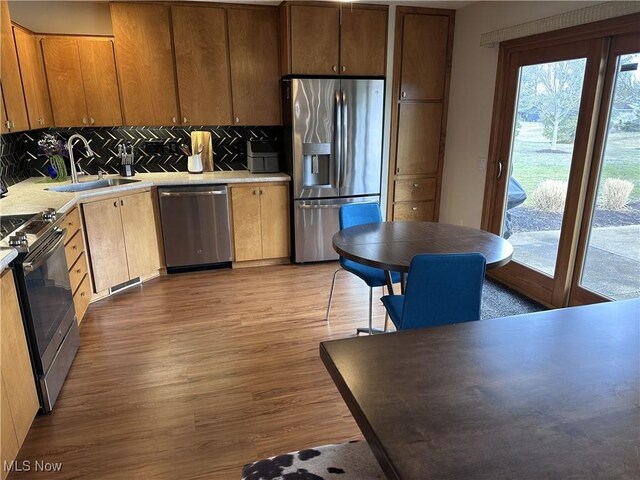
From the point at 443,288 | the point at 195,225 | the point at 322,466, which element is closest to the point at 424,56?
the point at 195,225

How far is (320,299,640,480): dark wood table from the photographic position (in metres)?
0.77

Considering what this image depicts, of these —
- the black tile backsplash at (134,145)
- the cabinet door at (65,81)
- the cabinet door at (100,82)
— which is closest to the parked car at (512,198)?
the black tile backsplash at (134,145)

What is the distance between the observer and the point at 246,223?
13.5 feet

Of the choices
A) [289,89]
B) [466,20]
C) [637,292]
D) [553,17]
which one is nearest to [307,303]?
[289,89]

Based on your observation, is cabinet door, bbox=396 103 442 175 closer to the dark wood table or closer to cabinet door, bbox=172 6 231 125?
cabinet door, bbox=172 6 231 125

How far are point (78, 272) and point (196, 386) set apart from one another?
4.45ft

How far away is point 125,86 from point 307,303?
2.53m

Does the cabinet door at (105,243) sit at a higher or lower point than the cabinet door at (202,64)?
lower

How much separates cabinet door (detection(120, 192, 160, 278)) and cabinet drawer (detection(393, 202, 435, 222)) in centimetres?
246

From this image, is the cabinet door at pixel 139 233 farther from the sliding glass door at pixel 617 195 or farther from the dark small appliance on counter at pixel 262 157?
the sliding glass door at pixel 617 195

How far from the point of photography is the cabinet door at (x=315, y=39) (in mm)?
3824

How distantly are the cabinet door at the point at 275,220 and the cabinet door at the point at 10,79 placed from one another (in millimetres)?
1955

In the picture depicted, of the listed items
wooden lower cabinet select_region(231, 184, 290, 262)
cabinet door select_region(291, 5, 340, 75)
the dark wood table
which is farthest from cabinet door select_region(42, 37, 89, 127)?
the dark wood table

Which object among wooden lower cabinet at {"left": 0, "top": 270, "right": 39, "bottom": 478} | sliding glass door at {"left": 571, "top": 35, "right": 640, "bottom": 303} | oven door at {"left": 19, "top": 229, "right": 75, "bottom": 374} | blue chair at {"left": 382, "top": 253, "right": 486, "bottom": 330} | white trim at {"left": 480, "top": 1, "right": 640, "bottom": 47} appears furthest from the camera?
sliding glass door at {"left": 571, "top": 35, "right": 640, "bottom": 303}
